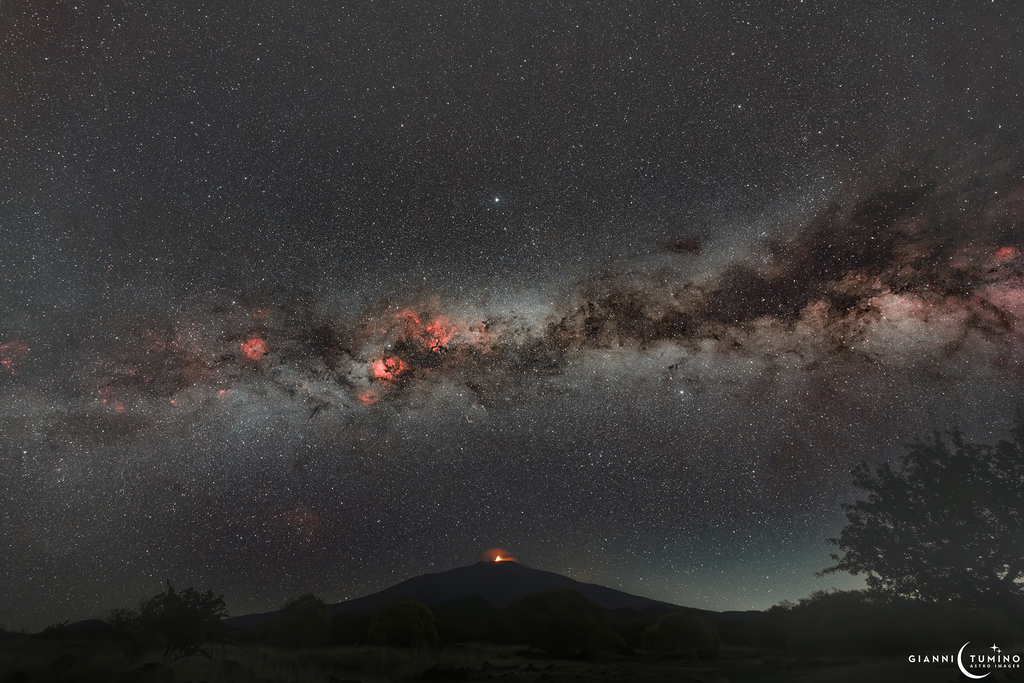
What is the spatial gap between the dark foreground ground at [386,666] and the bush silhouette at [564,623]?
27 centimetres

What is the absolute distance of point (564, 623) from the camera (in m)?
9.73

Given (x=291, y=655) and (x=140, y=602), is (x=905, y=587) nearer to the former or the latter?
→ (x=291, y=655)

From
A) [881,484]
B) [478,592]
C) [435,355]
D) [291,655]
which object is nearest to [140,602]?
[291,655]

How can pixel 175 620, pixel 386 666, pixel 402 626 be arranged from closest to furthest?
1. pixel 386 666
2. pixel 175 620
3. pixel 402 626

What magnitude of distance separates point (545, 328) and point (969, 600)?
10742mm

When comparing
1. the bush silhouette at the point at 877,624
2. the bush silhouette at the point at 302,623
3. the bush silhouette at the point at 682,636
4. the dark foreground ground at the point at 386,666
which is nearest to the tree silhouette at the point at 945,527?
the bush silhouette at the point at 877,624

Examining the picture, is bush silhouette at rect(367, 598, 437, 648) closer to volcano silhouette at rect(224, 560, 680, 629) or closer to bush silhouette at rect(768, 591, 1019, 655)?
volcano silhouette at rect(224, 560, 680, 629)

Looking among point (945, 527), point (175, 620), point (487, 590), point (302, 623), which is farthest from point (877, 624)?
point (175, 620)

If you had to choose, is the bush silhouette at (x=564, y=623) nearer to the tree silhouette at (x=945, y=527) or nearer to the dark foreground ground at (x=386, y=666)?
the dark foreground ground at (x=386, y=666)

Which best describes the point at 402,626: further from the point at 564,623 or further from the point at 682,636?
the point at 682,636

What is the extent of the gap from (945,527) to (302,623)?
49.0 ft

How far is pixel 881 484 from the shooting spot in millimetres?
9422

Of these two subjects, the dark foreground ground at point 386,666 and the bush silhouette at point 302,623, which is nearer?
the dark foreground ground at point 386,666

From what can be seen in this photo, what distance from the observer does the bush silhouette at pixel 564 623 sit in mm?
9609
